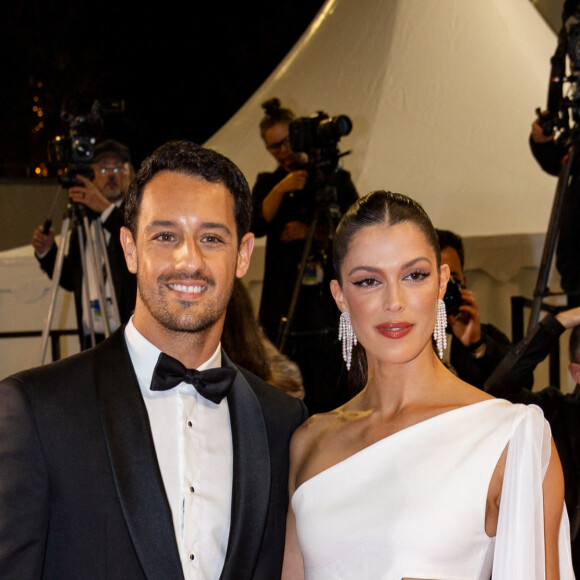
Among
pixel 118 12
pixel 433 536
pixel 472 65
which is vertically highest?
pixel 118 12

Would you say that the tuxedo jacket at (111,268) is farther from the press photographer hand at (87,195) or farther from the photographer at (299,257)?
the photographer at (299,257)

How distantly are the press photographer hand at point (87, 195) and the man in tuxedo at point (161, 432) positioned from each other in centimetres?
179

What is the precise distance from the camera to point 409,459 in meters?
1.54

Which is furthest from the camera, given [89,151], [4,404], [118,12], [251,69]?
[251,69]

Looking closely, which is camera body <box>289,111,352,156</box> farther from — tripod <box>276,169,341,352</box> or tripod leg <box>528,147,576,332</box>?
tripod leg <box>528,147,576,332</box>

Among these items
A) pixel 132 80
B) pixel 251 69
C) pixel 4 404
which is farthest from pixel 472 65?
pixel 4 404

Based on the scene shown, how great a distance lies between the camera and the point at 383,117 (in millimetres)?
4883

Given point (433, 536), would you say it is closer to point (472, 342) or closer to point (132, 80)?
point (472, 342)

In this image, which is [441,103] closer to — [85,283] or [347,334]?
[85,283]

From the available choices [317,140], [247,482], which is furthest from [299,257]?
[247,482]

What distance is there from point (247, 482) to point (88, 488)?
27 cm

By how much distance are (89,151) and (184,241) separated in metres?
2.00

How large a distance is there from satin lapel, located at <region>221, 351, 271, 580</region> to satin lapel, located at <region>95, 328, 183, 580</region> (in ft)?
0.37

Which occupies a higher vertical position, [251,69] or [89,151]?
[251,69]
